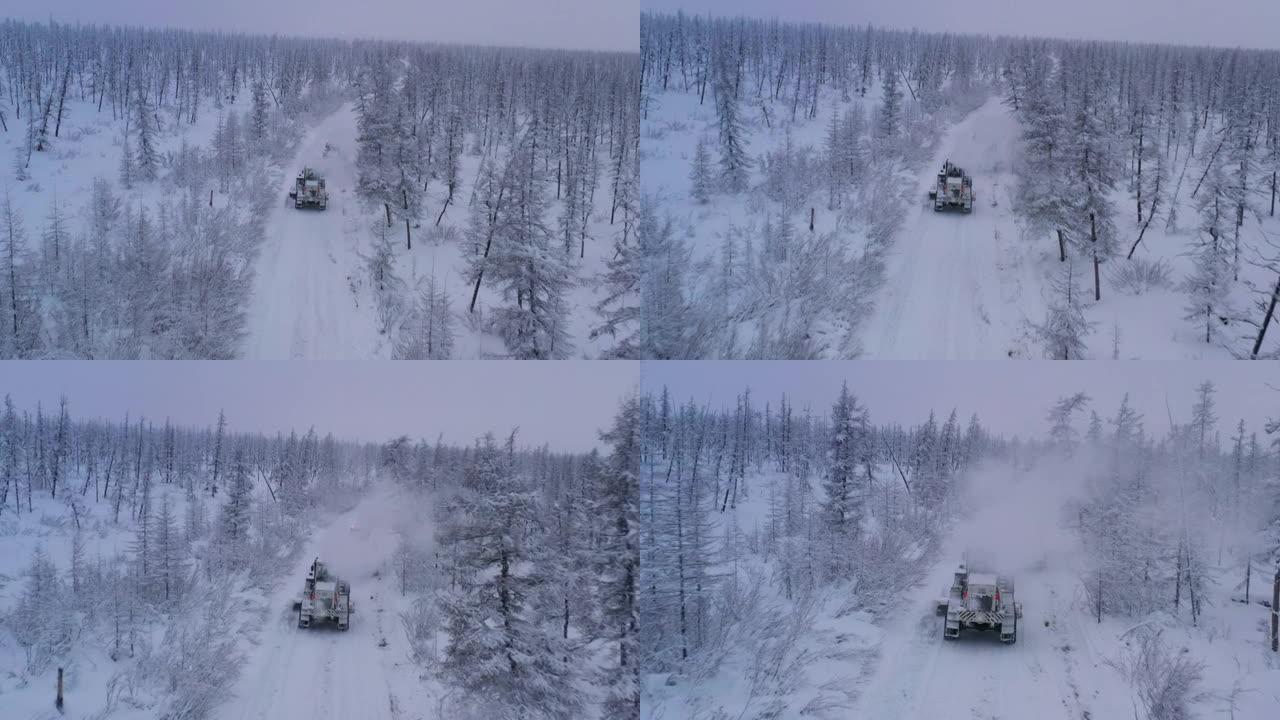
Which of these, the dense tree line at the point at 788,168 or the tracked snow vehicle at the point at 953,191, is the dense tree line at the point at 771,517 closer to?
the dense tree line at the point at 788,168

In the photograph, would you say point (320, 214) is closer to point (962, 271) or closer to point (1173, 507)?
point (962, 271)

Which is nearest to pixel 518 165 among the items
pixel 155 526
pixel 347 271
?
pixel 347 271

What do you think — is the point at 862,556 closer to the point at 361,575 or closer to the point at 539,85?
the point at 361,575

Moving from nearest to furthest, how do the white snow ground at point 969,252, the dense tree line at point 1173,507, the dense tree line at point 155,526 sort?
the white snow ground at point 969,252 < the dense tree line at point 155,526 < the dense tree line at point 1173,507

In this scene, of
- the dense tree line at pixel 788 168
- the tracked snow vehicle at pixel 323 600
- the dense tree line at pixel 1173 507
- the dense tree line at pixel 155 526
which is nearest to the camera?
the dense tree line at pixel 155 526

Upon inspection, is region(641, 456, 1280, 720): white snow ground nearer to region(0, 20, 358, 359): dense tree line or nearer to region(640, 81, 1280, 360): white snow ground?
region(640, 81, 1280, 360): white snow ground

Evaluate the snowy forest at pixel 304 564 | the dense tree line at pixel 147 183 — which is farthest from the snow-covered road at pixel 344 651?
the dense tree line at pixel 147 183
